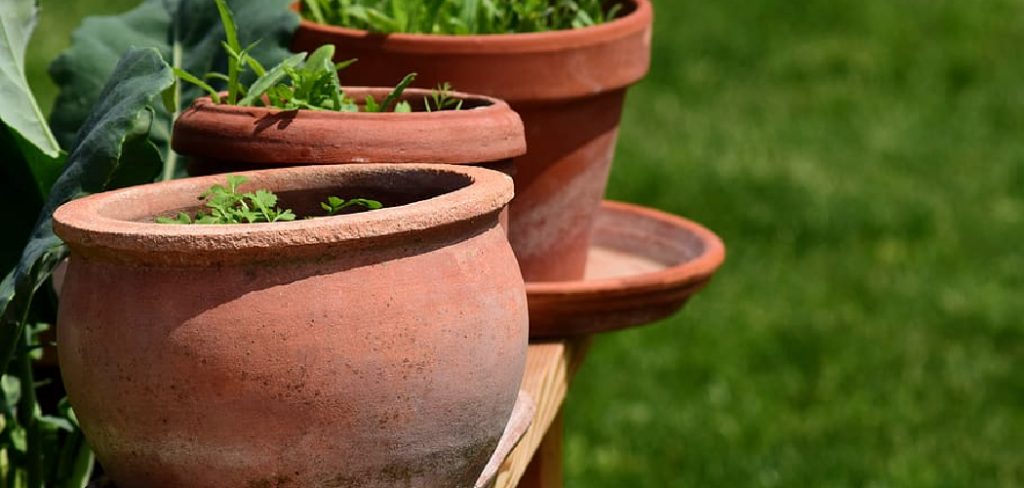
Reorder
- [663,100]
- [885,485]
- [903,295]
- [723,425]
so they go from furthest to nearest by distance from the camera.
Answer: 1. [663,100]
2. [903,295]
3. [723,425]
4. [885,485]

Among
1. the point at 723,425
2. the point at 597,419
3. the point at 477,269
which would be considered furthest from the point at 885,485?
the point at 477,269

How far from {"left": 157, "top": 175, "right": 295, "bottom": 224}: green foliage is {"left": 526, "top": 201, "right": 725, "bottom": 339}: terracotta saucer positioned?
1.87 feet

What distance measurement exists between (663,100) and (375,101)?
420 centimetres

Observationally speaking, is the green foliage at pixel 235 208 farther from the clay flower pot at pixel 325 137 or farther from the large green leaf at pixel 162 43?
the large green leaf at pixel 162 43

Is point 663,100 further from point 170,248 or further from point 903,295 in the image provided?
point 170,248

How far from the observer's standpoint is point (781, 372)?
3898 mm

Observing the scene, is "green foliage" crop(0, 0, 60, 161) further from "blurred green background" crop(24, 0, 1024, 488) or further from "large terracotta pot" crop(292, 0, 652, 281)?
"blurred green background" crop(24, 0, 1024, 488)

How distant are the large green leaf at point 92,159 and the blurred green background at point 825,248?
2.22 m

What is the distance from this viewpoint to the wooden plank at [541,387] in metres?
1.50

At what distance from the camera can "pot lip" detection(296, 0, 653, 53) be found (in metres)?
1.69

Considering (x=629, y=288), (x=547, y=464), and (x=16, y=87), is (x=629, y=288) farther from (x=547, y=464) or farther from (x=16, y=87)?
(x=16, y=87)

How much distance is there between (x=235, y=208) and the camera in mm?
1241

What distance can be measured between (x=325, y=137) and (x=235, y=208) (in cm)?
13

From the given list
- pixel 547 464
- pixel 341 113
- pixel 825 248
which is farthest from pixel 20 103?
pixel 825 248
